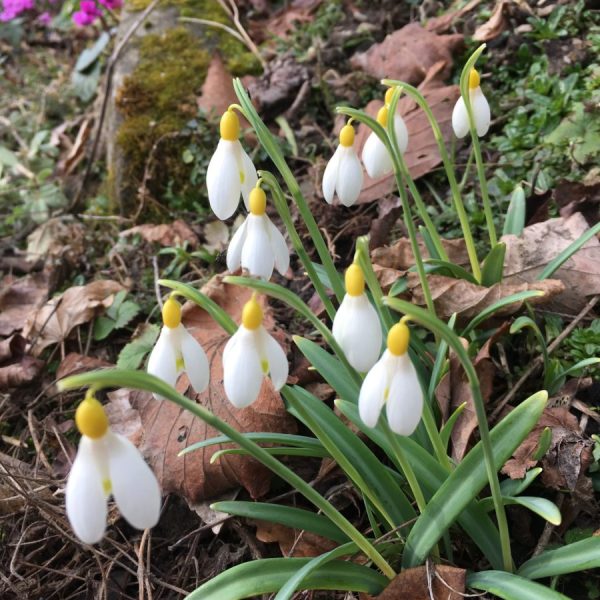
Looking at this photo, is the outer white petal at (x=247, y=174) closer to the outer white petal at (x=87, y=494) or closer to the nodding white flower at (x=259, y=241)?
the nodding white flower at (x=259, y=241)

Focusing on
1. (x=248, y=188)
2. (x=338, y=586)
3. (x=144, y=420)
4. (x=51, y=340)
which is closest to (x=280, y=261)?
(x=248, y=188)

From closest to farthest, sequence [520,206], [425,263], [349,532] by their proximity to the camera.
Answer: [349,532] → [425,263] → [520,206]

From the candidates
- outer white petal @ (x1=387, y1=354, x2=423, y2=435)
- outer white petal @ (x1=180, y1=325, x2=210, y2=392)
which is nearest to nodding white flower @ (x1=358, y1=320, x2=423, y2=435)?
outer white petal @ (x1=387, y1=354, x2=423, y2=435)

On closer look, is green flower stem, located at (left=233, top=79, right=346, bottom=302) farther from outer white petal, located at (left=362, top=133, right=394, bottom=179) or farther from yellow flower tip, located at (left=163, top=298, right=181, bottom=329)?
yellow flower tip, located at (left=163, top=298, right=181, bottom=329)

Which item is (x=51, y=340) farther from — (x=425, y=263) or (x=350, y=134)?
(x=350, y=134)

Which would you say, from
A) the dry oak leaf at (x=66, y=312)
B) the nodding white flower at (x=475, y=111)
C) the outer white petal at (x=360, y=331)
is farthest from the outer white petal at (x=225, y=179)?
the dry oak leaf at (x=66, y=312)

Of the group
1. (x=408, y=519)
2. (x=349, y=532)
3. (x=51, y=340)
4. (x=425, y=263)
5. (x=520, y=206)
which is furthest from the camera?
(x=51, y=340)
